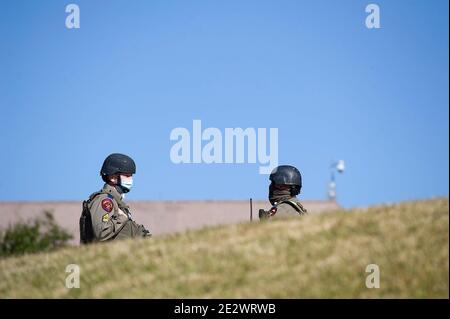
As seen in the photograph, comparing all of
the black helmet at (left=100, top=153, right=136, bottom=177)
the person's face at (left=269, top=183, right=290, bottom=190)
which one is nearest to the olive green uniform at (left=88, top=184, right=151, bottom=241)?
the black helmet at (left=100, top=153, right=136, bottom=177)

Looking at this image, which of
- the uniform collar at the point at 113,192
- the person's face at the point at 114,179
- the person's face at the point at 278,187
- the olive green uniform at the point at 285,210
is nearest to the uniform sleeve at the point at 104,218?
the uniform collar at the point at 113,192

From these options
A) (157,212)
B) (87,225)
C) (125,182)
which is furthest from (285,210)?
(157,212)

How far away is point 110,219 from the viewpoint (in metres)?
15.9

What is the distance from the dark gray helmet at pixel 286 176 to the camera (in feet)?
58.2

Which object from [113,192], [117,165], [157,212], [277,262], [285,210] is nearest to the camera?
[277,262]

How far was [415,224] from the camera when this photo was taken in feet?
39.2

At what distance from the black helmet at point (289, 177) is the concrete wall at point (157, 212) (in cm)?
2786

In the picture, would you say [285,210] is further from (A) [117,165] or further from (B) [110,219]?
(B) [110,219]

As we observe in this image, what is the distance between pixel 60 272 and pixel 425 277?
15.3 ft

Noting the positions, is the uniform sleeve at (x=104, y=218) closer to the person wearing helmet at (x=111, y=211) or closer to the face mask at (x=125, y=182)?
the person wearing helmet at (x=111, y=211)

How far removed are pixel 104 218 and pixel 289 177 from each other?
356 centimetres

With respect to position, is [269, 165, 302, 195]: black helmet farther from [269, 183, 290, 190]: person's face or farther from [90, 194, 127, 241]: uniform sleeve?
[90, 194, 127, 241]: uniform sleeve

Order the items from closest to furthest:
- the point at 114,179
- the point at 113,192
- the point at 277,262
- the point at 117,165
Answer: the point at 277,262 → the point at 113,192 → the point at 114,179 → the point at 117,165

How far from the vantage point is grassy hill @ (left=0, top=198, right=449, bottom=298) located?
1092 cm
